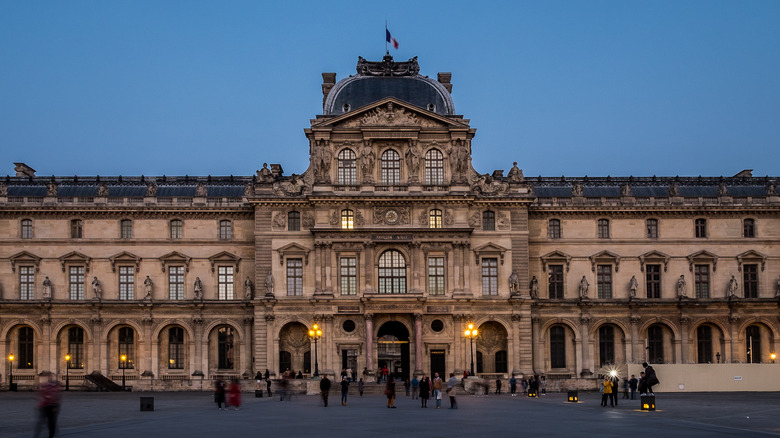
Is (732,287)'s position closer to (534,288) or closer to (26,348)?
(534,288)

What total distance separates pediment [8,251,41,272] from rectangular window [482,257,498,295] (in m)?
37.5

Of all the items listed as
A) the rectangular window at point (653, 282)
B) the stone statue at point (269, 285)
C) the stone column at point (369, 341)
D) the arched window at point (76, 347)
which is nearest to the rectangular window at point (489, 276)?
the stone column at point (369, 341)

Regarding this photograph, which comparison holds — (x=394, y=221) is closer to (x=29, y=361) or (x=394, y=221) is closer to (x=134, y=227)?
(x=134, y=227)

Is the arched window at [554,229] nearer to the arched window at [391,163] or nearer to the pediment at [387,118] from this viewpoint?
the pediment at [387,118]

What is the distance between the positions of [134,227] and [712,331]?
50.2 m

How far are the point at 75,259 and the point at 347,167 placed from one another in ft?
80.5

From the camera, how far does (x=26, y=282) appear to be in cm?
8262

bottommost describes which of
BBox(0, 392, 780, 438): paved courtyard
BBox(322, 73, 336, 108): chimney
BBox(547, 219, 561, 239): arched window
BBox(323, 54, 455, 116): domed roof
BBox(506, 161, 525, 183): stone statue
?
BBox(0, 392, 780, 438): paved courtyard

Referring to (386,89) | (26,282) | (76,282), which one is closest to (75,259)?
(76,282)

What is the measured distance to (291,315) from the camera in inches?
3091

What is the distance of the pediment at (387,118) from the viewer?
78.8 m

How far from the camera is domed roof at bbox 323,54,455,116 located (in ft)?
271

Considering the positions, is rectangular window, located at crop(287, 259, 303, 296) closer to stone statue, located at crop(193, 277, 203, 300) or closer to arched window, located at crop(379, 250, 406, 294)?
arched window, located at crop(379, 250, 406, 294)

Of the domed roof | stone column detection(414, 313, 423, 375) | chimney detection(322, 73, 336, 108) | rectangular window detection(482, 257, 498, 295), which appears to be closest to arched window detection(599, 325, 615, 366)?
rectangular window detection(482, 257, 498, 295)
